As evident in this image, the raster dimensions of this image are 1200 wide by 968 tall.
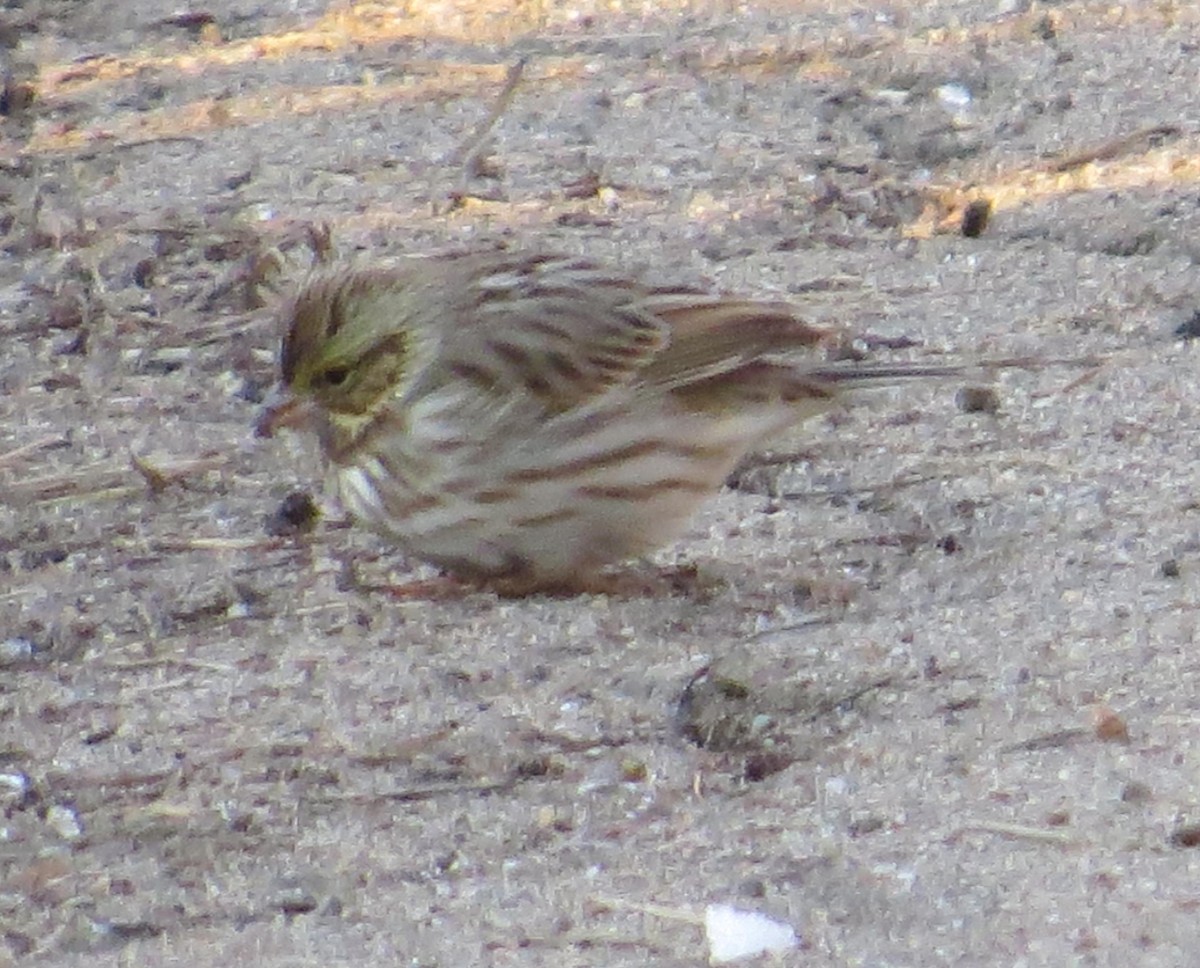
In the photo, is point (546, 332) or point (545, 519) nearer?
point (545, 519)

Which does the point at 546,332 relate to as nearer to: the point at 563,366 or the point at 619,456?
the point at 563,366

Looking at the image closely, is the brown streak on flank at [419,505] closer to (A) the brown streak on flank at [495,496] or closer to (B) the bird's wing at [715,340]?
(A) the brown streak on flank at [495,496]

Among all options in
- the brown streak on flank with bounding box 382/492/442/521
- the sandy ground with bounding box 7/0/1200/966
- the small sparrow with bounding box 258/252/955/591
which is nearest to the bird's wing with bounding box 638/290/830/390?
the small sparrow with bounding box 258/252/955/591

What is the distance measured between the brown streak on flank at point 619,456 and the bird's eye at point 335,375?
462mm

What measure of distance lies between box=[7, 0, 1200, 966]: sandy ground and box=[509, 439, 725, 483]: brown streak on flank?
226mm

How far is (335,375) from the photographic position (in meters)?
5.87

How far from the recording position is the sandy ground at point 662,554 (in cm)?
441

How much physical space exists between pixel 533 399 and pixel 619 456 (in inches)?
8.2

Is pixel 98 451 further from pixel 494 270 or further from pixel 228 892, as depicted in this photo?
pixel 228 892

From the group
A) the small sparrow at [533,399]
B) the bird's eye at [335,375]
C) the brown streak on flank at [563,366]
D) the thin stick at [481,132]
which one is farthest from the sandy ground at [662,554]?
the brown streak on flank at [563,366]

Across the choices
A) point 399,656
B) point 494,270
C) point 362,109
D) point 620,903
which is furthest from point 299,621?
point 362,109

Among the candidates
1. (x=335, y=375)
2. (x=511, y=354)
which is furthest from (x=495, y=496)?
(x=335, y=375)

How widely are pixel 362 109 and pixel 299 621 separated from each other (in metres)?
2.90

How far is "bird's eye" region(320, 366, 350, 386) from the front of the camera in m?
5.86
